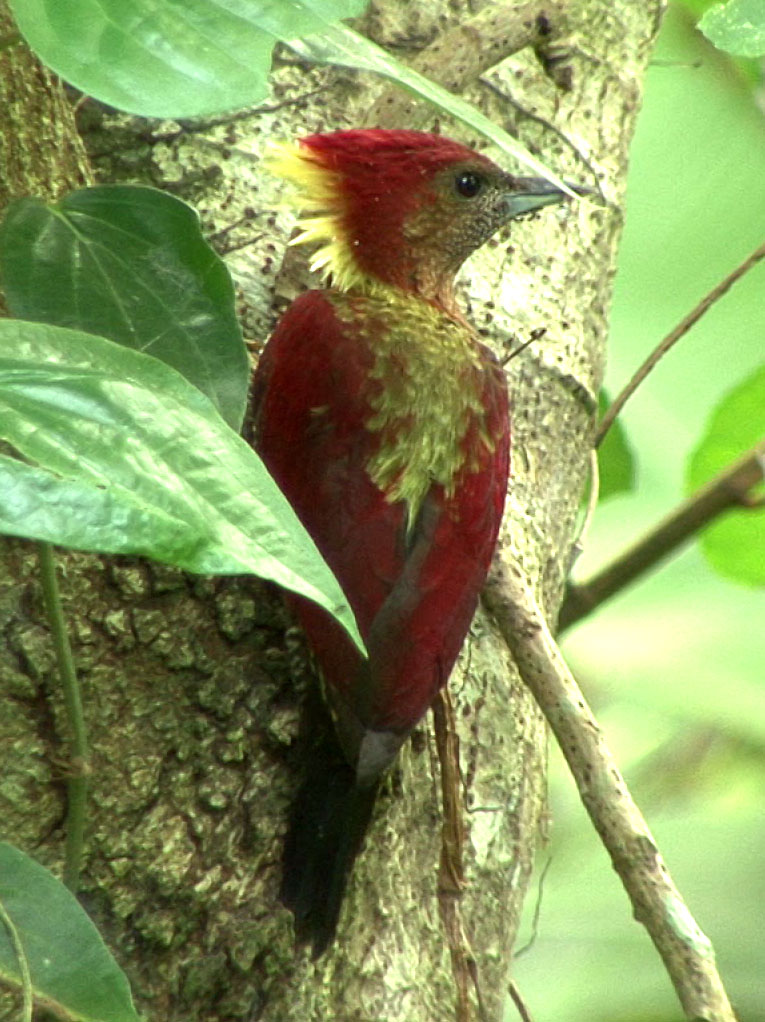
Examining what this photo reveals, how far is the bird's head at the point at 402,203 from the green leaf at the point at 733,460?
66cm

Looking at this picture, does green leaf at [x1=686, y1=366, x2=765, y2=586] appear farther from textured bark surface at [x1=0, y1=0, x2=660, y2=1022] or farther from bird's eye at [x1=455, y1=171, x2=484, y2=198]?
bird's eye at [x1=455, y1=171, x2=484, y2=198]

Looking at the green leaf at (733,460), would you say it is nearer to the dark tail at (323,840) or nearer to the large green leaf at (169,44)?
the dark tail at (323,840)

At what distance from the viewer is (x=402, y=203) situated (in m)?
2.20

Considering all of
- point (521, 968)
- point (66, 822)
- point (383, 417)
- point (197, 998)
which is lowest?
point (521, 968)

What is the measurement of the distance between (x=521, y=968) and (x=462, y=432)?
5.12 ft

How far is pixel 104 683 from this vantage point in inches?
62.1

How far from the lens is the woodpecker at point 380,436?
1666mm

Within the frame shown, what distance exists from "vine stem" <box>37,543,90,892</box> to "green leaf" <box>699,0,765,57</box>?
2.53 feet

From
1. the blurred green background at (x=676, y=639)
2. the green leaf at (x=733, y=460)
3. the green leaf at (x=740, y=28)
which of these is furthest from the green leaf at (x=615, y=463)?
the green leaf at (x=740, y=28)

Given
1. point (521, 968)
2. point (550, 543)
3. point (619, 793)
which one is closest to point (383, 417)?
point (550, 543)

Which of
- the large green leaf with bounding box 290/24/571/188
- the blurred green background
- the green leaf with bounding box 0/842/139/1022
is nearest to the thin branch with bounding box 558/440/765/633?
the blurred green background

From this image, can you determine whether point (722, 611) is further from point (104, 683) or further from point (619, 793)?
point (104, 683)

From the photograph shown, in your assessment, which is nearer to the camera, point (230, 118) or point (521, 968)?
point (230, 118)

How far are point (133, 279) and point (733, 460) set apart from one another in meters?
1.48
